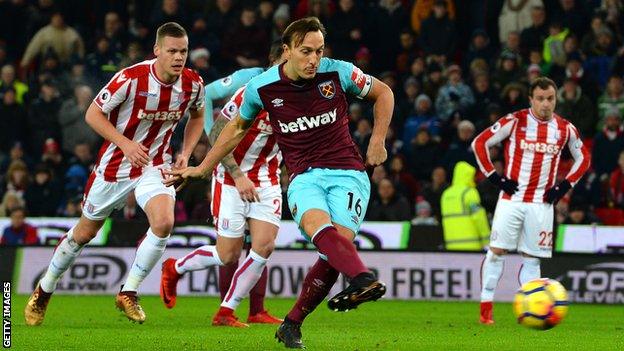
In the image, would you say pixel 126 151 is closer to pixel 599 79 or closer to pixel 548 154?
pixel 548 154

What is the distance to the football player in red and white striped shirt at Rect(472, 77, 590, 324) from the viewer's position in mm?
13367

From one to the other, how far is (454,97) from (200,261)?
31.3 feet

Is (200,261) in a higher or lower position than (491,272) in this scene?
higher

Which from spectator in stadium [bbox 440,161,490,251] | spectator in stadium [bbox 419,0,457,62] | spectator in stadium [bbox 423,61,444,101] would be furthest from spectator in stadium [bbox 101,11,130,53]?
spectator in stadium [bbox 440,161,490,251]

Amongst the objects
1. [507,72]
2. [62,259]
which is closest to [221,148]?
[62,259]

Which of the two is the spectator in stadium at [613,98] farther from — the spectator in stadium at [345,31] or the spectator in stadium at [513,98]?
the spectator in stadium at [345,31]

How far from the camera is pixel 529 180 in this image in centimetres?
1348

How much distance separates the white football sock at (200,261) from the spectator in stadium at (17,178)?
868 centimetres

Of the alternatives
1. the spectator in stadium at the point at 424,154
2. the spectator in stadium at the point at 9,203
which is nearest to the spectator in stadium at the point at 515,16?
the spectator in stadium at the point at 424,154

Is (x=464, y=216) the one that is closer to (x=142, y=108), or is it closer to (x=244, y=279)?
(x=244, y=279)

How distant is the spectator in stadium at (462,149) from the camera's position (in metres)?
19.8

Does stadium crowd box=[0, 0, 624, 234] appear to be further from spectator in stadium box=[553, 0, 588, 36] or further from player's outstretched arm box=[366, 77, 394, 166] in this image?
player's outstretched arm box=[366, 77, 394, 166]

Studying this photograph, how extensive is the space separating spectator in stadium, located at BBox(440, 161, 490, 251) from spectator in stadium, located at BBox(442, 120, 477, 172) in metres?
1.33

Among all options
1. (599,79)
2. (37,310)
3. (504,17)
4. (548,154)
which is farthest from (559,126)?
(504,17)
